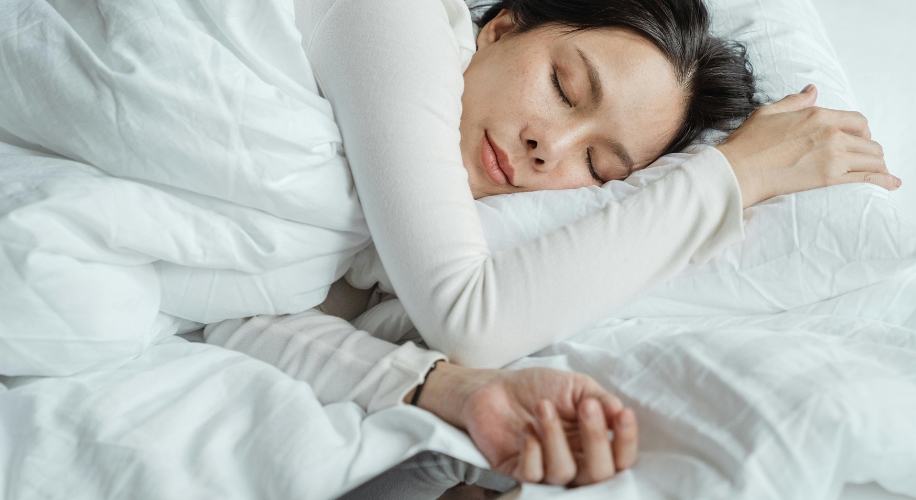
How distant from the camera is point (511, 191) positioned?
112cm

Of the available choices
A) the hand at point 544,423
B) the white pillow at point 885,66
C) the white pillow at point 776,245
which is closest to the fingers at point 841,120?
the white pillow at point 776,245

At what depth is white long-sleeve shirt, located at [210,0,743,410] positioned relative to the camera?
822 mm

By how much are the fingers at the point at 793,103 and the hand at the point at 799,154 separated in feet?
0.07

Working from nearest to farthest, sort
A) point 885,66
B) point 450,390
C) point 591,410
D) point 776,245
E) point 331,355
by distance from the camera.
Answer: point 591,410
point 450,390
point 331,355
point 776,245
point 885,66

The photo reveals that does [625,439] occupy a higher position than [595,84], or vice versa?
[595,84]

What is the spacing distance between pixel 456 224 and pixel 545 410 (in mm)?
273

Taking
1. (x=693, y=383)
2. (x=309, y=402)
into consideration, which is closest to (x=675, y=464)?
(x=693, y=383)

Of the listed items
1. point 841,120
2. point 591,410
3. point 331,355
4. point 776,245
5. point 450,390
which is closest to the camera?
A: point 591,410

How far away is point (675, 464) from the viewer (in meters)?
0.67

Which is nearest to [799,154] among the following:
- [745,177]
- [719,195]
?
[745,177]

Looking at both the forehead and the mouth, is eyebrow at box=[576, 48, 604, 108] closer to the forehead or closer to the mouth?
the forehead

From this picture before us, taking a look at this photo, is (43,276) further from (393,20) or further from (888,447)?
(888,447)

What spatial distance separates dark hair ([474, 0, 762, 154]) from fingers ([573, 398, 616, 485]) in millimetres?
711

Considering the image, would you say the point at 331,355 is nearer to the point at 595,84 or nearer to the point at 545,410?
the point at 545,410
